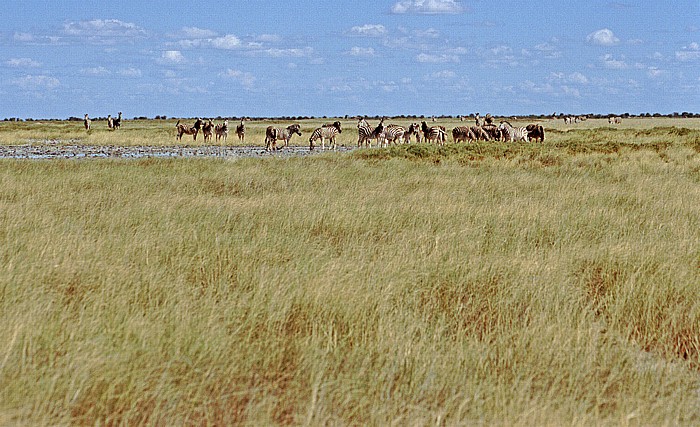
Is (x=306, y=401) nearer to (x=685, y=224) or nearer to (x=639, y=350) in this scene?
(x=639, y=350)

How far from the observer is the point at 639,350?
5.03m

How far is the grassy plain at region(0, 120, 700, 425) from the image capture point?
378 centimetres

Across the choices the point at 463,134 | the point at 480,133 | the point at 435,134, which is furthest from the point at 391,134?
the point at 480,133

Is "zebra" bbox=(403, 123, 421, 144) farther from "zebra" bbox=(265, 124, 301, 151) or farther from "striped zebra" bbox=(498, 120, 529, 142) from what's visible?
"zebra" bbox=(265, 124, 301, 151)

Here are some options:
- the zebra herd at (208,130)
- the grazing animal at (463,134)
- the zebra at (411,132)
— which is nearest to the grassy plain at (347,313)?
the grazing animal at (463,134)

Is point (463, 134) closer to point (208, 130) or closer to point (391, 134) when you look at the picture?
point (391, 134)

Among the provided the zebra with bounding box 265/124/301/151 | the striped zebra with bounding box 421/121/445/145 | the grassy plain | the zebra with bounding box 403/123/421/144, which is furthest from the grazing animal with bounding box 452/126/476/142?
the grassy plain

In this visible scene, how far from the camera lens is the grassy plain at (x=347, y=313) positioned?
378 cm

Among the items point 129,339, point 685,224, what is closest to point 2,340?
point 129,339

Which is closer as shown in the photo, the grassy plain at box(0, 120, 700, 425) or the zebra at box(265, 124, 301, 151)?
the grassy plain at box(0, 120, 700, 425)

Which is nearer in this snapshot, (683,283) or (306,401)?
(306,401)

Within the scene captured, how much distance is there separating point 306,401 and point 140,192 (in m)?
8.79

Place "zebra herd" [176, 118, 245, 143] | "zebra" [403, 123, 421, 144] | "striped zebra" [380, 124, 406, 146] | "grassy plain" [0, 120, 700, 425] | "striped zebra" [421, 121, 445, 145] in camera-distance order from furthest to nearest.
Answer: "zebra herd" [176, 118, 245, 143]
"zebra" [403, 123, 421, 144]
"striped zebra" [421, 121, 445, 145]
"striped zebra" [380, 124, 406, 146]
"grassy plain" [0, 120, 700, 425]

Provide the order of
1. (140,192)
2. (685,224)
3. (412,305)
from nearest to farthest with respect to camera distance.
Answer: (412,305), (685,224), (140,192)
